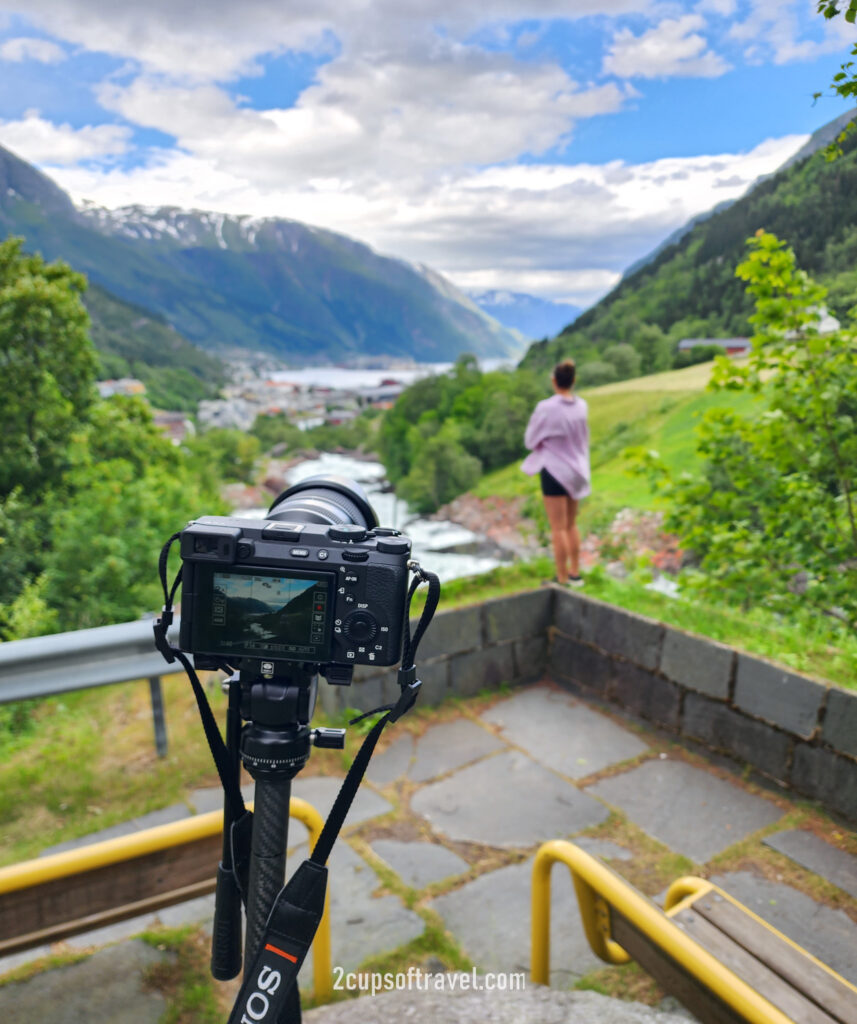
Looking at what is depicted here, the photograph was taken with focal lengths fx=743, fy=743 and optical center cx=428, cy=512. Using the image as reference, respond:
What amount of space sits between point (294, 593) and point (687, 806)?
2.72 metres

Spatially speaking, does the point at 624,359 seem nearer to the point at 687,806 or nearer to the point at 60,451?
the point at 687,806

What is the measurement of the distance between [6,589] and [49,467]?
4.41 metres

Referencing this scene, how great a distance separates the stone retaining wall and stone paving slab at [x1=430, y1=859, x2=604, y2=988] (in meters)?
1.11

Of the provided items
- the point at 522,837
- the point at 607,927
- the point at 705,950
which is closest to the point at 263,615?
the point at 705,950

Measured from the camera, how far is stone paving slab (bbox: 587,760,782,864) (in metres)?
2.97

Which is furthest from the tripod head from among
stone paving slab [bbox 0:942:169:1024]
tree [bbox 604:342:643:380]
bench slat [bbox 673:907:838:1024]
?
tree [bbox 604:342:643:380]

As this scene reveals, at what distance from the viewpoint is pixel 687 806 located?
3184 mm

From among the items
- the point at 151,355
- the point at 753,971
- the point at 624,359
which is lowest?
the point at 753,971

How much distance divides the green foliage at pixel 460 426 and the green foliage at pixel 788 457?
8.14ft

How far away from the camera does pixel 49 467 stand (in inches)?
726

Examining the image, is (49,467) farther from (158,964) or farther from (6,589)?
(158,964)

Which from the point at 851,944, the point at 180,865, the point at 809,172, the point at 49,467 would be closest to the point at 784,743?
the point at 851,944

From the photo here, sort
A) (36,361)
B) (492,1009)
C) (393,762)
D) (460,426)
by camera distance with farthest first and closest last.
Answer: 1. (36,361)
2. (460,426)
3. (393,762)
4. (492,1009)

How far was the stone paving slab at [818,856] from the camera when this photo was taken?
2.68 metres
